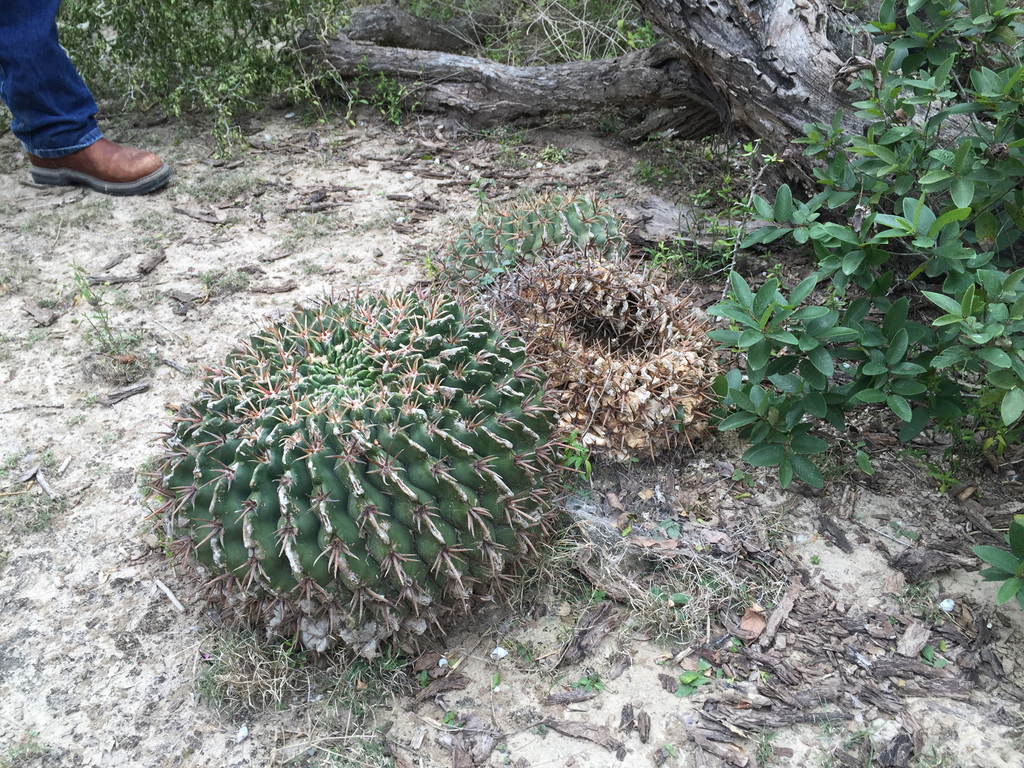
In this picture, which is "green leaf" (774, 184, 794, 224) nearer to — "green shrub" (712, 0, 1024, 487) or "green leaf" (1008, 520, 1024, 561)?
"green shrub" (712, 0, 1024, 487)

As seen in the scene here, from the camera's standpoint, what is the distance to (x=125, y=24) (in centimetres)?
565

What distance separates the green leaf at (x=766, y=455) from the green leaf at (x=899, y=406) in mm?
389

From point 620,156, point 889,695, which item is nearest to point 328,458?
point 889,695

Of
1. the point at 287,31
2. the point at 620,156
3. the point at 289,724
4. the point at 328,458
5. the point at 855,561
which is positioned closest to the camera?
the point at 328,458

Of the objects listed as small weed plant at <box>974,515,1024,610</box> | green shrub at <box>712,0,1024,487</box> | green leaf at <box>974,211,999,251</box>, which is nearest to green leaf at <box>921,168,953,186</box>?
green shrub at <box>712,0,1024,487</box>

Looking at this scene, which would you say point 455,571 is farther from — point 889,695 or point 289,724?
point 889,695

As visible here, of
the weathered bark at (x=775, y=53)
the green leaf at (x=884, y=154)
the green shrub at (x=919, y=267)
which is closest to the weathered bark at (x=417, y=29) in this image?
the weathered bark at (x=775, y=53)

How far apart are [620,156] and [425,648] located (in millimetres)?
4083

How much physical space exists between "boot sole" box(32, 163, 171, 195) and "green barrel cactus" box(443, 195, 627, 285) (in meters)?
2.87

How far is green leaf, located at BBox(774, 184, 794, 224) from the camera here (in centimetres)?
256

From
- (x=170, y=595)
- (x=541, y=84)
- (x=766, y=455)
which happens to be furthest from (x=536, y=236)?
(x=541, y=84)

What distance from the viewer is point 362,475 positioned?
2.09 metres

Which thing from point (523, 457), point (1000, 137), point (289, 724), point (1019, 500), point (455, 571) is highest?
point (1000, 137)

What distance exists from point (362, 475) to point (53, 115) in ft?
15.2
